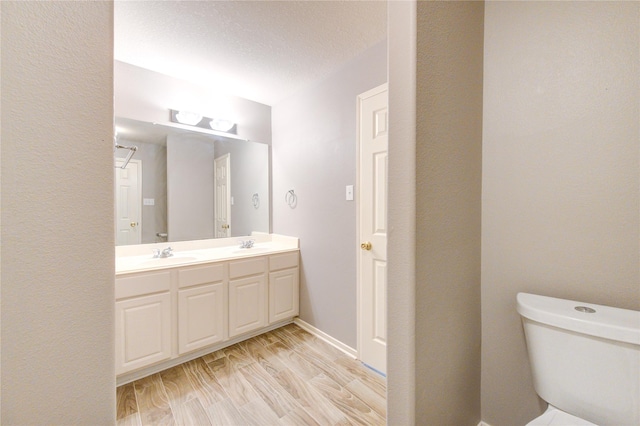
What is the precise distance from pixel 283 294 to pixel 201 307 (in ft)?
2.48

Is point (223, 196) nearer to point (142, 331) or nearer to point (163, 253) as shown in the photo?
point (163, 253)

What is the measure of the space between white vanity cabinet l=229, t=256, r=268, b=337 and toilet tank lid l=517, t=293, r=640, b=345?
185 cm

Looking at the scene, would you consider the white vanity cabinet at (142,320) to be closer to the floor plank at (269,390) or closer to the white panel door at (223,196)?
the floor plank at (269,390)

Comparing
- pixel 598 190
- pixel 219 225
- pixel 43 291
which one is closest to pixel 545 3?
pixel 598 190

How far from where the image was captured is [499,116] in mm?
1155

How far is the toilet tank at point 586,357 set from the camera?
767mm

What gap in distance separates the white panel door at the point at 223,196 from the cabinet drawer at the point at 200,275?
25.4 inches

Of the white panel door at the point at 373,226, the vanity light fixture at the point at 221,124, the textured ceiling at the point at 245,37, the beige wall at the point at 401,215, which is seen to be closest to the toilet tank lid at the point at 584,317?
the beige wall at the point at 401,215

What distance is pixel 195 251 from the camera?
7.84 ft

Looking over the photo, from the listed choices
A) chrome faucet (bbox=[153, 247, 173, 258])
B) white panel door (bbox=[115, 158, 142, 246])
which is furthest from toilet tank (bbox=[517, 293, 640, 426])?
white panel door (bbox=[115, 158, 142, 246])

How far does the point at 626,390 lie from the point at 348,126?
1.90 metres

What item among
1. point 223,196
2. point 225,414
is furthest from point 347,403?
point 223,196

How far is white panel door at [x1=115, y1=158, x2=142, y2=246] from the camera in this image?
6.70ft

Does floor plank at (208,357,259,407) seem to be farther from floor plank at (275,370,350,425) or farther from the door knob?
the door knob
